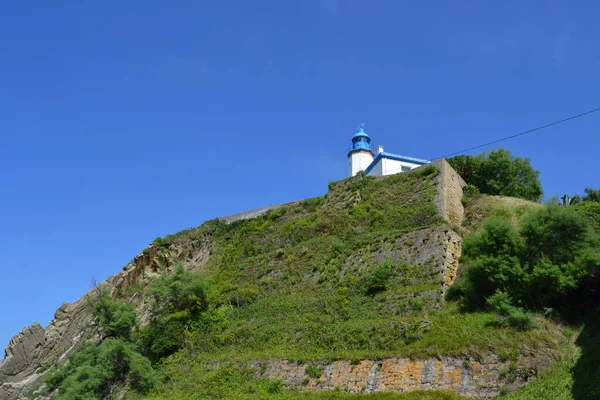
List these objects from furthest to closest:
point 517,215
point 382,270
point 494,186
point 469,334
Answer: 1. point 494,186
2. point 517,215
3. point 382,270
4. point 469,334

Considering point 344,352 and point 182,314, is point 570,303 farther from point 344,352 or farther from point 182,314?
point 182,314

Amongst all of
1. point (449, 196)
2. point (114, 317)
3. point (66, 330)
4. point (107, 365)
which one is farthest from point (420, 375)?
point (66, 330)

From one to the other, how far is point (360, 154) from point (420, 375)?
2757 cm

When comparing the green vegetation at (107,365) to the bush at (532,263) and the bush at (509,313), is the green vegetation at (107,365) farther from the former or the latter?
the bush at (509,313)

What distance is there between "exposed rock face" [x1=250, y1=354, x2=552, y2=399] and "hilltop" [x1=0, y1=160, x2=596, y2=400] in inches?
1.4

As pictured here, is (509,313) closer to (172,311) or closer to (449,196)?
(449,196)

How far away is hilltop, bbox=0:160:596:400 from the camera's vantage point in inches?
663

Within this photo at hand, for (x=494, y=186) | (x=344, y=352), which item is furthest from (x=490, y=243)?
(x=494, y=186)

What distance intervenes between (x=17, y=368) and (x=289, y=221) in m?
17.9

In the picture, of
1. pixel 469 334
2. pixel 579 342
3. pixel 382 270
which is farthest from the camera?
pixel 382 270

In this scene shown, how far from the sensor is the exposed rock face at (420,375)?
1555 cm

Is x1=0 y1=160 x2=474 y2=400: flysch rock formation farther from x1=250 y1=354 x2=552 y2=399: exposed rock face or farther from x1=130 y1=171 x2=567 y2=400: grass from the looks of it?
x1=250 y1=354 x2=552 y2=399: exposed rock face

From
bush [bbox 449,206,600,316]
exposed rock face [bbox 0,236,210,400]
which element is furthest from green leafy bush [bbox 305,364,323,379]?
exposed rock face [bbox 0,236,210,400]

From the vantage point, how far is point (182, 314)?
25641 mm
